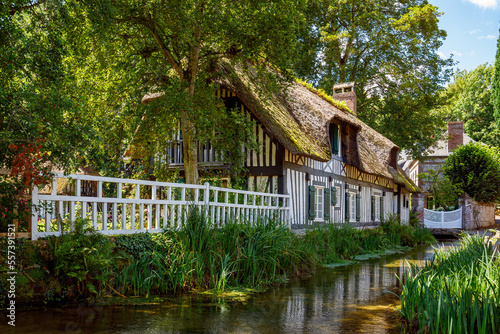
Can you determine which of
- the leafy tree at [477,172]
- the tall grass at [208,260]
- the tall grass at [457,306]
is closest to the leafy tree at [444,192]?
the leafy tree at [477,172]

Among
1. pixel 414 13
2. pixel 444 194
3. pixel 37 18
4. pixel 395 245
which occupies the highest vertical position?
pixel 414 13

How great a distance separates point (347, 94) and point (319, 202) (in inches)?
352

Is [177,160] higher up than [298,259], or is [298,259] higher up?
Result: [177,160]

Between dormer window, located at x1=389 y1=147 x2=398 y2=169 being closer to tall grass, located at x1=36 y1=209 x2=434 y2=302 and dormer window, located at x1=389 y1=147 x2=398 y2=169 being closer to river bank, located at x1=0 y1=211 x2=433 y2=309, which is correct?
river bank, located at x1=0 y1=211 x2=433 y2=309

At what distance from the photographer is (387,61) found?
26.6 meters

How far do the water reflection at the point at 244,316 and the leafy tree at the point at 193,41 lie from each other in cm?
465

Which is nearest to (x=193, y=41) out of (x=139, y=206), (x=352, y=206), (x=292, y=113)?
(x=139, y=206)

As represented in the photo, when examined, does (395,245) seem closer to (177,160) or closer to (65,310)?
(177,160)

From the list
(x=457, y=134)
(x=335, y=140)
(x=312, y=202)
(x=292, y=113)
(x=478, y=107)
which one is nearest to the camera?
(x=312, y=202)

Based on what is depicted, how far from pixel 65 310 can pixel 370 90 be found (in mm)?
24776

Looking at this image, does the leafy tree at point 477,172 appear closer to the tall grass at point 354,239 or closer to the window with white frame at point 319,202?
the tall grass at point 354,239

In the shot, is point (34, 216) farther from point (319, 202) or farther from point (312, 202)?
point (319, 202)

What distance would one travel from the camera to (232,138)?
12.2 meters

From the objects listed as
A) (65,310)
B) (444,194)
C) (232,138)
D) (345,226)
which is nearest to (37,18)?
(65,310)
